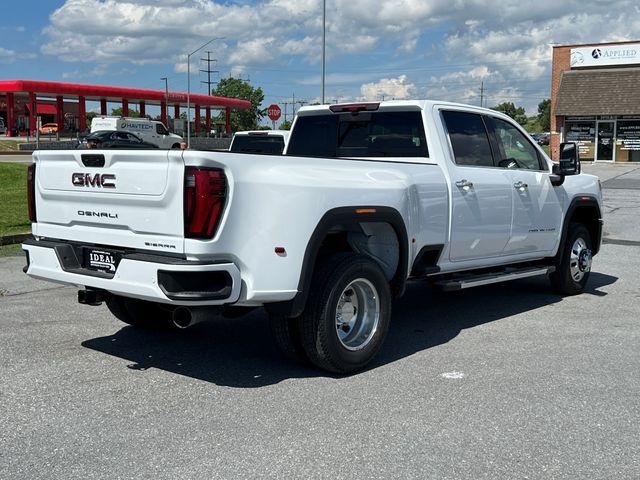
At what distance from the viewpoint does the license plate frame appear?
4824 millimetres

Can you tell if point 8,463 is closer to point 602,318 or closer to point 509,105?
point 602,318

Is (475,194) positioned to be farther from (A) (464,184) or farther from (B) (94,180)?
(B) (94,180)

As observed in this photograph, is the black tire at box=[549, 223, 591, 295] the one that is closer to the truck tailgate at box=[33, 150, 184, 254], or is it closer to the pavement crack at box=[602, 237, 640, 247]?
the pavement crack at box=[602, 237, 640, 247]

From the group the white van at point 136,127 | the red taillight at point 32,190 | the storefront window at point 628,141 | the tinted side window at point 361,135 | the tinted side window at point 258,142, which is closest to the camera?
the red taillight at point 32,190

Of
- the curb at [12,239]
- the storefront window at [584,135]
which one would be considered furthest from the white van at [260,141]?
the storefront window at [584,135]

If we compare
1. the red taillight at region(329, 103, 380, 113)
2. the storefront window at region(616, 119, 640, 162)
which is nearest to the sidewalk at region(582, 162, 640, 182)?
the storefront window at region(616, 119, 640, 162)

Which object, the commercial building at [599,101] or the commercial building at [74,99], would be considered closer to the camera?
the commercial building at [599,101]

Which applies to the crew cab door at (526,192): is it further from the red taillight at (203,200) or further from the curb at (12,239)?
the curb at (12,239)

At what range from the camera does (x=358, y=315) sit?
5449 millimetres

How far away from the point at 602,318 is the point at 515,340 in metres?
1.36

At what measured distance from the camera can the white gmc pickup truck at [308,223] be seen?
4461 millimetres

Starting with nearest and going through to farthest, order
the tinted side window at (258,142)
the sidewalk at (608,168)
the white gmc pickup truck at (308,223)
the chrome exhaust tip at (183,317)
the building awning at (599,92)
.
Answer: the white gmc pickup truck at (308,223) → the chrome exhaust tip at (183,317) → the tinted side window at (258,142) → the sidewalk at (608,168) → the building awning at (599,92)

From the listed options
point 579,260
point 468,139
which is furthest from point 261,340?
point 579,260

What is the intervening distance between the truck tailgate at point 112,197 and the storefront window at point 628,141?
38.9 metres
